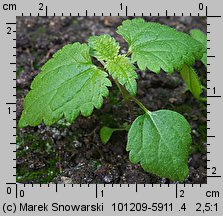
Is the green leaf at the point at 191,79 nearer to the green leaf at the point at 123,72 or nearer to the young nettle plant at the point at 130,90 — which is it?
the young nettle plant at the point at 130,90

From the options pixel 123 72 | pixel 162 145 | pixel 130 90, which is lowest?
pixel 162 145

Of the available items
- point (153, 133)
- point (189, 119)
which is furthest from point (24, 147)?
point (189, 119)

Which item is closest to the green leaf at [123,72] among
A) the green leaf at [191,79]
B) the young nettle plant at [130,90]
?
the young nettle plant at [130,90]

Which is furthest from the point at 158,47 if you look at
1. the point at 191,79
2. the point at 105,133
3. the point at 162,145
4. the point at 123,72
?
the point at 105,133

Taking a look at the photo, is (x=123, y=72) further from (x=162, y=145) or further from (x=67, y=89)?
(x=162, y=145)

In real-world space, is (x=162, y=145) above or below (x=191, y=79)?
below

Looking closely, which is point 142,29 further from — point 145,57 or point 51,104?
point 51,104

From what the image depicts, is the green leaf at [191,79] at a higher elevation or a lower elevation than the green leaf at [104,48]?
lower
